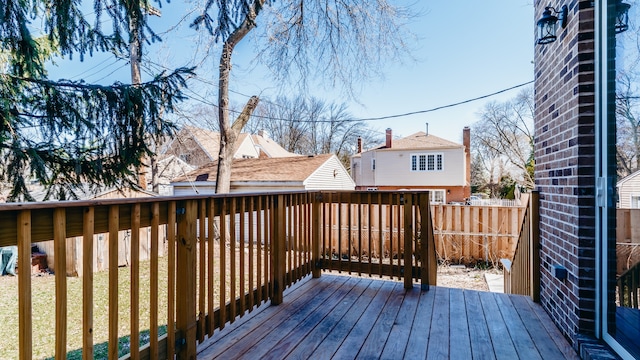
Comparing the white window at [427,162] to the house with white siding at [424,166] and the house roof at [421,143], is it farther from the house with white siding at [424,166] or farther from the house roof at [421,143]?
the house roof at [421,143]

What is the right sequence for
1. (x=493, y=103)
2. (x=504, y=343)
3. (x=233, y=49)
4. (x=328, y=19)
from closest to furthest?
(x=504, y=343) → (x=328, y=19) → (x=233, y=49) → (x=493, y=103)

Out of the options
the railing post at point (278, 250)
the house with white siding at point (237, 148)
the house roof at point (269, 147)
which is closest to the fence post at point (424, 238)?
the railing post at point (278, 250)

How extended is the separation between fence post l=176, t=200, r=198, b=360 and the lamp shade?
9.61 ft

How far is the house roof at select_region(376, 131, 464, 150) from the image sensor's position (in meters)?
19.5

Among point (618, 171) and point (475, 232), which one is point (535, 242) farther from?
point (475, 232)

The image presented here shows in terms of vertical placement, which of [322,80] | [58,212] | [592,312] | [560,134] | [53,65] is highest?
[322,80]

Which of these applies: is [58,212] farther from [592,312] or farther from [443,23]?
[443,23]

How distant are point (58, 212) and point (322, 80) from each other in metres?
6.37

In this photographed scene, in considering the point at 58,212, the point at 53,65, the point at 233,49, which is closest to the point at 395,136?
the point at 233,49

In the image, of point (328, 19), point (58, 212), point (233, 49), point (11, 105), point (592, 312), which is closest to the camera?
point (58, 212)

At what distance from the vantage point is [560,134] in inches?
96.3

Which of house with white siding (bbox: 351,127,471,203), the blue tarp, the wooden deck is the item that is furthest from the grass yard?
house with white siding (bbox: 351,127,471,203)

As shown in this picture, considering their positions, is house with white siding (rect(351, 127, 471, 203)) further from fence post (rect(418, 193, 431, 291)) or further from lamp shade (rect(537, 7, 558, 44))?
lamp shade (rect(537, 7, 558, 44))

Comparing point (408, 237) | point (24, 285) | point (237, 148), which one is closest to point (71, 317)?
point (24, 285)
